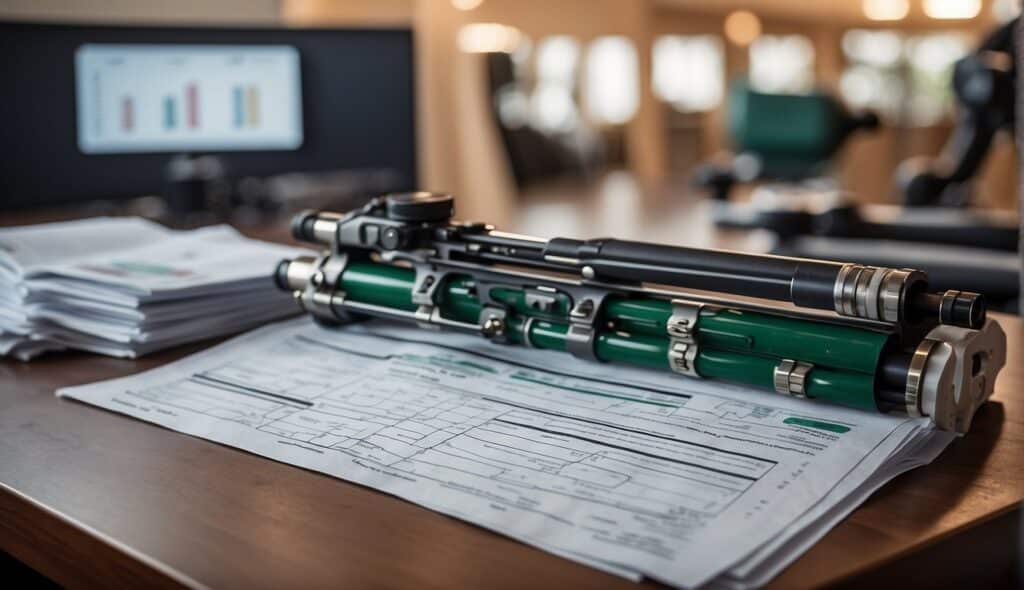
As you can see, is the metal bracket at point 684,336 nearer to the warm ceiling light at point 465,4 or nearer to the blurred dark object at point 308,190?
the blurred dark object at point 308,190

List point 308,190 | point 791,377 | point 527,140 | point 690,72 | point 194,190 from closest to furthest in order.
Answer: point 791,377
point 194,190
point 308,190
point 527,140
point 690,72

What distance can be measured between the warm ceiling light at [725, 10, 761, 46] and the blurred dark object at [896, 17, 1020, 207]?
9.30 metres

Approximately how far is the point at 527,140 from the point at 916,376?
9187mm

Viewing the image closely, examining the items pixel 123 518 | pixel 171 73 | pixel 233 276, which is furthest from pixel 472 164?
pixel 123 518

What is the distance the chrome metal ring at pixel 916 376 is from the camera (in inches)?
24.6

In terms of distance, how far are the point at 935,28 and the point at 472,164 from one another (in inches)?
322

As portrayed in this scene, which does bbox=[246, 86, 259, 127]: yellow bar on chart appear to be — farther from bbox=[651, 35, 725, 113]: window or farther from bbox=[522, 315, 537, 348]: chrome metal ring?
bbox=[651, 35, 725, 113]: window

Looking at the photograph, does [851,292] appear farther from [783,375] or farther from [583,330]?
[583,330]

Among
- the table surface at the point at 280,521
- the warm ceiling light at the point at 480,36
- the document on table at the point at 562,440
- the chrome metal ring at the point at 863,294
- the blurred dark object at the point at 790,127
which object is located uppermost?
the warm ceiling light at the point at 480,36

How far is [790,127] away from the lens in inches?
126

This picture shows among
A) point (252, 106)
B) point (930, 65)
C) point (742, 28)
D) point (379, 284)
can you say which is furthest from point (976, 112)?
point (930, 65)

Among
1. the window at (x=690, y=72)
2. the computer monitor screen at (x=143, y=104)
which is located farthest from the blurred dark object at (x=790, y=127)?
the window at (x=690, y=72)

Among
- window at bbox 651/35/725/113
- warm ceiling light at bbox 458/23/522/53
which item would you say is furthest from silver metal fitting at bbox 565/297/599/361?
window at bbox 651/35/725/113

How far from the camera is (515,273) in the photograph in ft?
2.68
